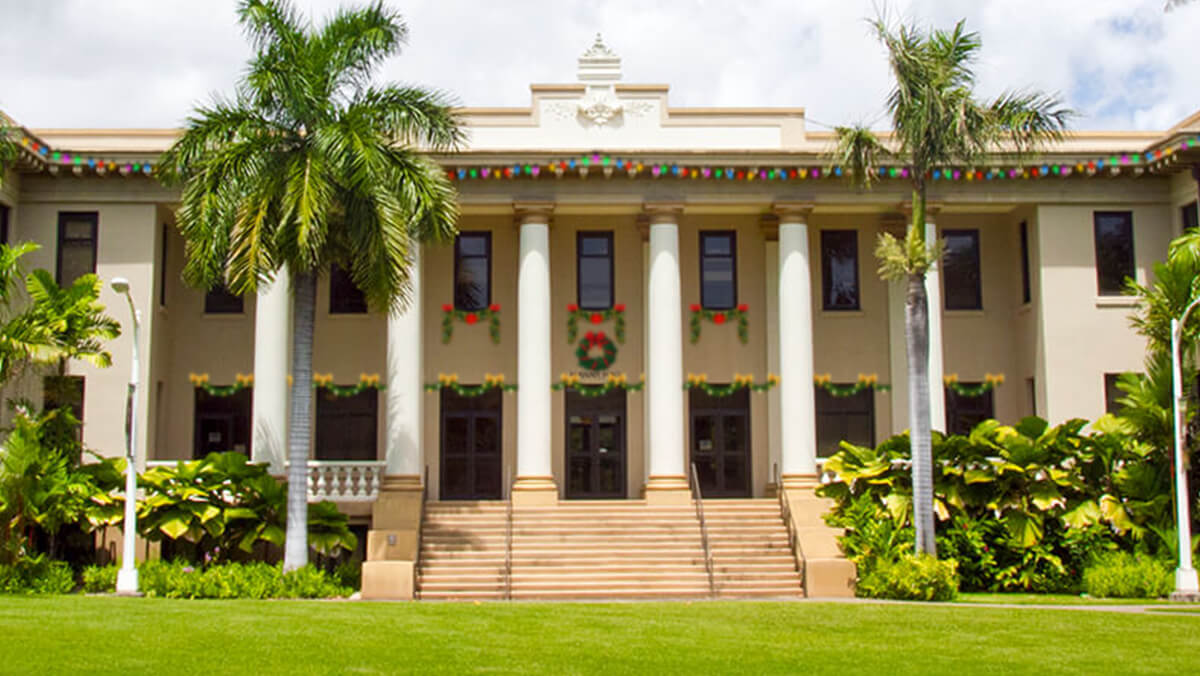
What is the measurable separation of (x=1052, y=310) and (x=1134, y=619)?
11312 millimetres

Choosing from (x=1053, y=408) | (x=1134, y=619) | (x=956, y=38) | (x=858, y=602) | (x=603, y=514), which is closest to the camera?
(x=1134, y=619)

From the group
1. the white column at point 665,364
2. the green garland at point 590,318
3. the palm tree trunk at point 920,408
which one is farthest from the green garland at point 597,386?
the palm tree trunk at point 920,408

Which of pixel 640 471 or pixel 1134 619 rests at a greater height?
pixel 640 471

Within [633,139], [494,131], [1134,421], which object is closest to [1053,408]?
[1134,421]

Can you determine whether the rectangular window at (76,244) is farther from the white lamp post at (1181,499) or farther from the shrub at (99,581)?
the white lamp post at (1181,499)

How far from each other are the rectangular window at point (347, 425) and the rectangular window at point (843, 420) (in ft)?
34.3

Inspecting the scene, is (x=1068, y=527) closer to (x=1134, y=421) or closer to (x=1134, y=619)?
(x=1134, y=421)

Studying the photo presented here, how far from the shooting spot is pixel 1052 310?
27516 mm

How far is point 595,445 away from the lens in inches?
1163

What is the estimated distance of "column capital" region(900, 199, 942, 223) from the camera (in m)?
27.4

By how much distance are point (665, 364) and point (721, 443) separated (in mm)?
3959

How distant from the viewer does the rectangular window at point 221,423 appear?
2934cm

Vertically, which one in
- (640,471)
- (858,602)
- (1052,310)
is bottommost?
(858,602)

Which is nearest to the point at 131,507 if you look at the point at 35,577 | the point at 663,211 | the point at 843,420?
the point at 35,577
